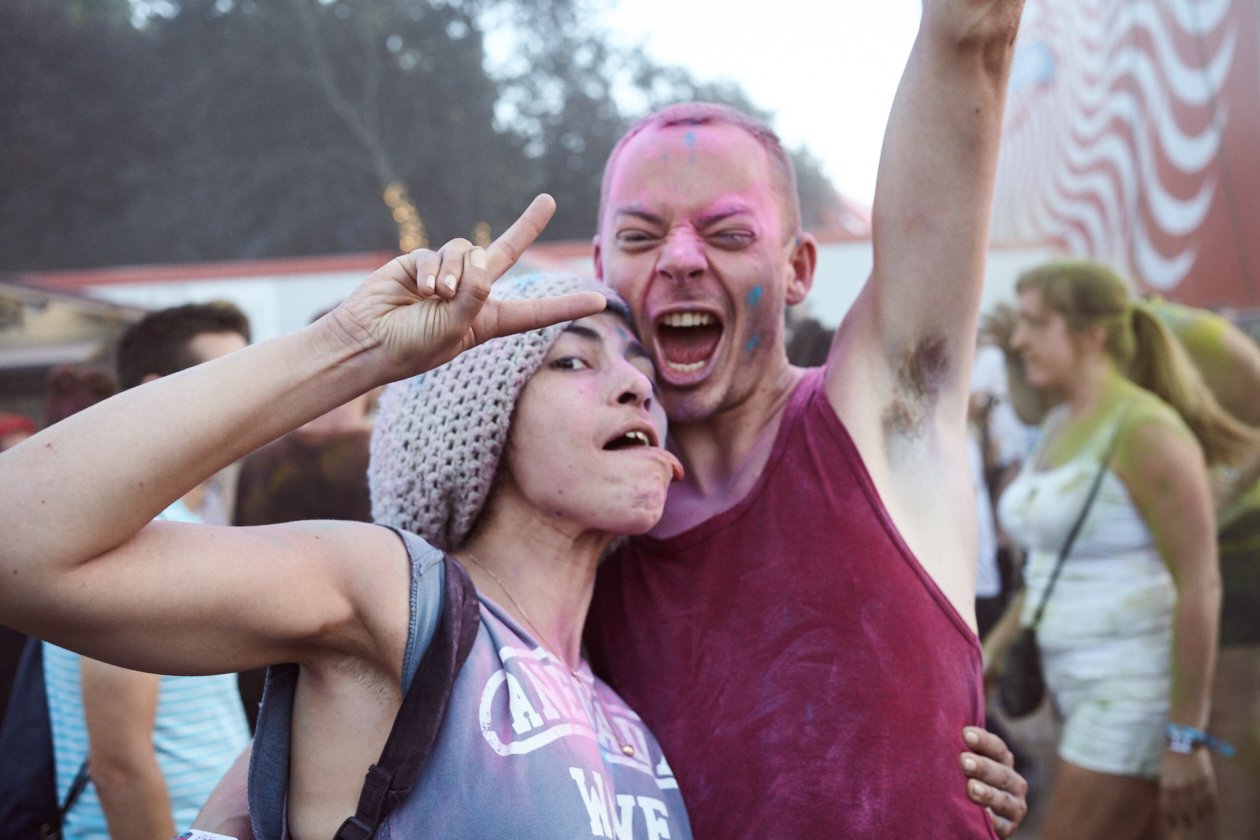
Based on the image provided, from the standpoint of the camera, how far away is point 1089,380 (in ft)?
12.6

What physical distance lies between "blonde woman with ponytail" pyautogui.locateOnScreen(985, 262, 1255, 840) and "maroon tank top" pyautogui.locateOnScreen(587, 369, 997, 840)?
2.04 meters

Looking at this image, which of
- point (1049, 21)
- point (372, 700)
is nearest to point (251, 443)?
point (372, 700)

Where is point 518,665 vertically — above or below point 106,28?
below

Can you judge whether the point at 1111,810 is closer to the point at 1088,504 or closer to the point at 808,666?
the point at 1088,504

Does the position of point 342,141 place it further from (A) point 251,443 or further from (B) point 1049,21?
(A) point 251,443

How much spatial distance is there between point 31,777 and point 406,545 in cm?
158

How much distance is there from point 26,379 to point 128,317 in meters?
1.05

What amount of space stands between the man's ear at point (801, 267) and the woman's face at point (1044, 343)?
6.82 ft

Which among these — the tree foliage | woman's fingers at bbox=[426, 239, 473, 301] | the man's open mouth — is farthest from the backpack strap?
the tree foliage

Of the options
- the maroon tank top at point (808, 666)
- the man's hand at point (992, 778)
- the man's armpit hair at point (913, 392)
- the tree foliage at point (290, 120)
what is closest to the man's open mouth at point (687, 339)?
the maroon tank top at point (808, 666)

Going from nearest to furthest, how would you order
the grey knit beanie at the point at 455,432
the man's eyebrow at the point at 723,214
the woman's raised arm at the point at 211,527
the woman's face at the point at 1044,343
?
the woman's raised arm at the point at 211,527 < the grey knit beanie at the point at 455,432 < the man's eyebrow at the point at 723,214 < the woman's face at the point at 1044,343

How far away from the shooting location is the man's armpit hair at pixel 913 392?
1855 millimetres

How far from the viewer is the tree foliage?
46.8 ft

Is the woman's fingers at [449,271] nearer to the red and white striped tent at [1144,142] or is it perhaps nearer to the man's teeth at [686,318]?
the man's teeth at [686,318]
